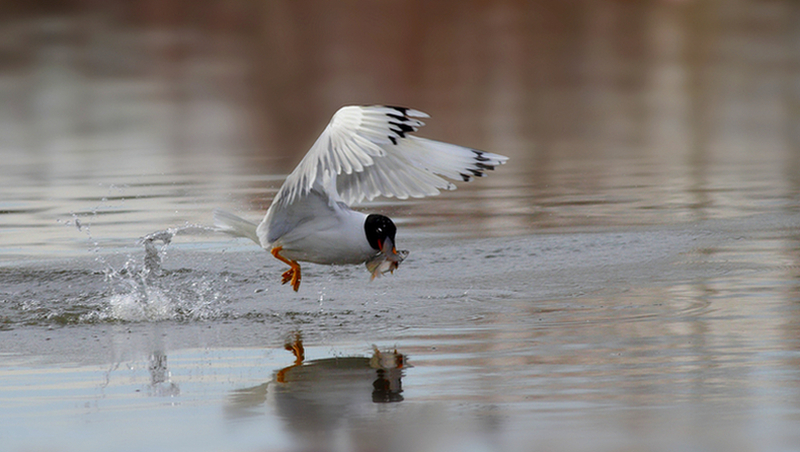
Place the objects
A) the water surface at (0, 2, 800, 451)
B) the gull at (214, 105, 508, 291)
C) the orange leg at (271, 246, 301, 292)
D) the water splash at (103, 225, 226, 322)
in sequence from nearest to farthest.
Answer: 1. the water surface at (0, 2, 800, 451)
2. the gull at (214, 105, 508, 291)
3. the water splash at (103, 225, 226, 322)
4. the orange leg at (271, 246, 301, 292)

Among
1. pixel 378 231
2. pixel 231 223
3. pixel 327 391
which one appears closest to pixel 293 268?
pixel 231 223

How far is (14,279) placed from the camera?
10125 mm

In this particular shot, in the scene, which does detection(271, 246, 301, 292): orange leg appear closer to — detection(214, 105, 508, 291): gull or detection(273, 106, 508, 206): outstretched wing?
detection(214, 105, 508, 291): gull

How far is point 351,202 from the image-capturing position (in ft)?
30.0

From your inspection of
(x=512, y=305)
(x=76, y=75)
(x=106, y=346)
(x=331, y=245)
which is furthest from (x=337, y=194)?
(x=76, y=75)

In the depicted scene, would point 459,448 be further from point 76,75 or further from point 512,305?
point 76,75

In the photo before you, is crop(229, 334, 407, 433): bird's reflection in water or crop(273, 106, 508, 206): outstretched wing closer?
crop(229, 334, 407, 433): bird's reflection in water

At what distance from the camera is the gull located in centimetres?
834

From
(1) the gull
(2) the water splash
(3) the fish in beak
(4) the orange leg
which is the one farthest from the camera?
(4) the orange leg

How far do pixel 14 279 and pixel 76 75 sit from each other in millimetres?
27771

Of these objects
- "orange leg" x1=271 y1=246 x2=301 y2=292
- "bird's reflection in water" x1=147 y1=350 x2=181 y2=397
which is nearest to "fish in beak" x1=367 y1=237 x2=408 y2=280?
"orange leg" x1=271 y1=246 x2=301 y2=292

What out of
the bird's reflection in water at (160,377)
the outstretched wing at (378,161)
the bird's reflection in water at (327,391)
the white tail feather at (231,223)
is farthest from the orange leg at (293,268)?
the bird's reflection in water at (327,391)

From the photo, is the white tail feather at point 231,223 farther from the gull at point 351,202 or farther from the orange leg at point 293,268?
the orange leg at point 293,268

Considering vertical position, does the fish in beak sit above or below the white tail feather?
below
